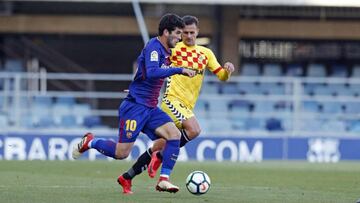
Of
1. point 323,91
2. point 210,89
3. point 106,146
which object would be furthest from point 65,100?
point 106,146

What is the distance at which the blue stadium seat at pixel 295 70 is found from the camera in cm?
2941

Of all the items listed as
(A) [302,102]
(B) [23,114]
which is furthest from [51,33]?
(A) [302,102]

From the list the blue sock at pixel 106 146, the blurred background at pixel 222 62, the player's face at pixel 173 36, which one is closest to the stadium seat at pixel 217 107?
the blurred background at pixel 222 62

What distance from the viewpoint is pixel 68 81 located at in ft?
94.9

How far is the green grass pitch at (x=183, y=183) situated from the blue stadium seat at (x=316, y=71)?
9005 mm

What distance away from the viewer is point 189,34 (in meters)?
13.6

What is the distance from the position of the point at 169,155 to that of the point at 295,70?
59.7 feet

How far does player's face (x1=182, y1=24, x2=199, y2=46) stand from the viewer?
13469 mm

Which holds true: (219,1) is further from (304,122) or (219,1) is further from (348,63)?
(348,63)

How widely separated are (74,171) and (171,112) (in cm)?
365

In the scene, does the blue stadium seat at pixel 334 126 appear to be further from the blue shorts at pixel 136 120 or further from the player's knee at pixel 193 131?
the blue shorts at pixel 136 120

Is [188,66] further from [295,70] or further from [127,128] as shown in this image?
[295,70]

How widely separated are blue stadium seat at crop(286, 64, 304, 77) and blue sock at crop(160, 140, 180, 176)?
17.6 metres

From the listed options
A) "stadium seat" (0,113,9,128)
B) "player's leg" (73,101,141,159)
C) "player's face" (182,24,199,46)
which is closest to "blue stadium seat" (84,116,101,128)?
"stadium seat" (0,113,9,128)
